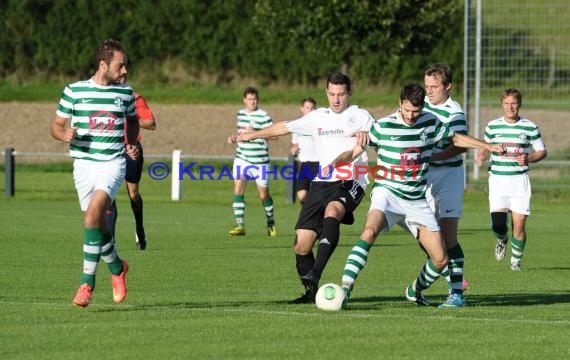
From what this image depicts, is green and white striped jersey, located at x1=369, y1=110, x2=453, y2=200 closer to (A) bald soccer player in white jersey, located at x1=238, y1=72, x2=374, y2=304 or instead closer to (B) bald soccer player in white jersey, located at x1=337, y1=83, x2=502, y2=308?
(B) bald soccer player in white jersey, located at x1=337, y1=83, x2=502, y2=308

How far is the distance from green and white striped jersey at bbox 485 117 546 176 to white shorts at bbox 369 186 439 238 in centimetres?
488

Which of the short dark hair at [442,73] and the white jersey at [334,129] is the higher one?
the short dark hair at [442,73]

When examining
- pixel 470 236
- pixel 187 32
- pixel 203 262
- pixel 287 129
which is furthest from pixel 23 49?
pixel 287 129

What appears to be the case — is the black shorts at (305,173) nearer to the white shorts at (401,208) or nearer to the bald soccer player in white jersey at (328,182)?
the bald soccer player in white jersey at (328,182)

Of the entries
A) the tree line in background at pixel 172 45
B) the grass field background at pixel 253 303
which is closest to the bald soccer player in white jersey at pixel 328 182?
the grass field background at pixel 253 303

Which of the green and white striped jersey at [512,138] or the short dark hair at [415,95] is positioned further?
the green and white striped jersey at [512,138]

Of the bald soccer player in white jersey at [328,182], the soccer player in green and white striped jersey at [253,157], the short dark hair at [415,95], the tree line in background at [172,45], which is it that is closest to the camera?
the short dark hair at [415,95]

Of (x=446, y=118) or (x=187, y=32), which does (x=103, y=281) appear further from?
(x=187, y=32)

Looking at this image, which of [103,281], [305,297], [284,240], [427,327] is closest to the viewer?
[427,327]

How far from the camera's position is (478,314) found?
11.0m

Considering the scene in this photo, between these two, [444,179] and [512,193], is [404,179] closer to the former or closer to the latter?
[444,179]

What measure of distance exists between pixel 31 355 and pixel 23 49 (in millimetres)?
46914

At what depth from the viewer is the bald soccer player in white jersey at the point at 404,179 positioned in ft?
36.1

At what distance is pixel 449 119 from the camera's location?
11.8 m
